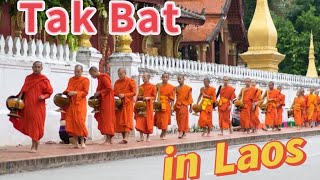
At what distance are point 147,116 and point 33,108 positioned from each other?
5.02 meters

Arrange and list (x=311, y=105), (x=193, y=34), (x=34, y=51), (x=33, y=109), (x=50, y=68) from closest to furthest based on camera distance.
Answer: (x=33, y=109) → (x=34, y=51) → (x=50, y=68) → (x=311, y=105) → (x=193, y=34)

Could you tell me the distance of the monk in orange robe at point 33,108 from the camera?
1557 cm

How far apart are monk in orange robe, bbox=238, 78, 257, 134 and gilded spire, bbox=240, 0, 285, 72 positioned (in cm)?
1088

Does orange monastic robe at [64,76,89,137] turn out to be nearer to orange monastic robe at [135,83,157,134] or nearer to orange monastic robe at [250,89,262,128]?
orange monastic robe at [135,83,157,134]

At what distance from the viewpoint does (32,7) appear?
16.9 m

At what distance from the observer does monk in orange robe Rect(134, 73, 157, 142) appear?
791 inches

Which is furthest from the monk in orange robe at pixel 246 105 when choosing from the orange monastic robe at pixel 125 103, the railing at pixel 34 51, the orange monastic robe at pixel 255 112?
the railing at pixel 34 51

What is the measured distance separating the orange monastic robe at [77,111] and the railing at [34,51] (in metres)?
1.47

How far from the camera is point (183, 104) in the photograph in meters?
22.0

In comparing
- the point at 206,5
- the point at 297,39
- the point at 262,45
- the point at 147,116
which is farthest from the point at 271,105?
the point at 297,39

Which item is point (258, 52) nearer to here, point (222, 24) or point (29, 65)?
point (222, 24)

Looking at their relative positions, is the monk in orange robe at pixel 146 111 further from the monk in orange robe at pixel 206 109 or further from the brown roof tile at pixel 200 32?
the brown roof tile at pixel 200 32

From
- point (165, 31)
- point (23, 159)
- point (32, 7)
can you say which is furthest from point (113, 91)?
point (165, 31)

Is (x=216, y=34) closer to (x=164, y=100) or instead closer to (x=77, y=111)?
(x=164, y=100)
